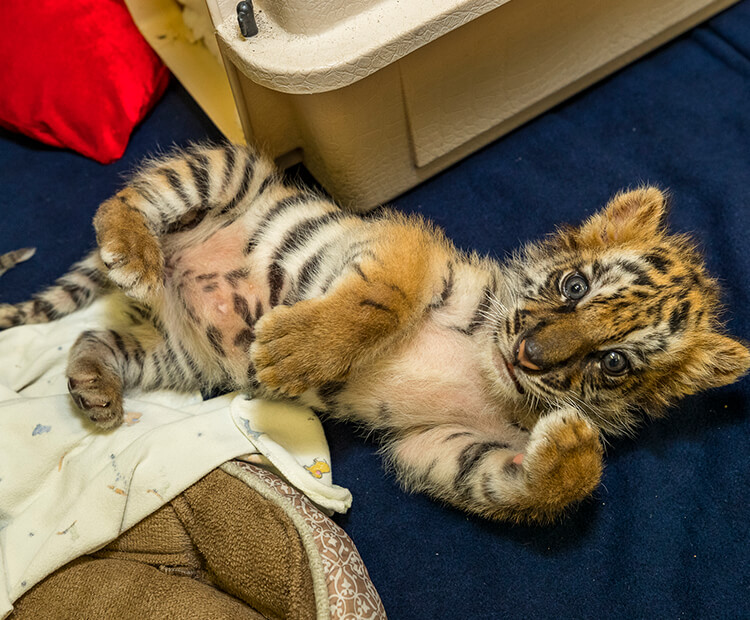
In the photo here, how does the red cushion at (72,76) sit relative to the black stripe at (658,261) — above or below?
above

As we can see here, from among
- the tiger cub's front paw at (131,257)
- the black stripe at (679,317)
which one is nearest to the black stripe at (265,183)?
the tiger cub's front paw at (131,257)

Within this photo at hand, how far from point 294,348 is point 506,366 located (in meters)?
0.52

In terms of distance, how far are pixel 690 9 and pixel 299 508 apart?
223cm

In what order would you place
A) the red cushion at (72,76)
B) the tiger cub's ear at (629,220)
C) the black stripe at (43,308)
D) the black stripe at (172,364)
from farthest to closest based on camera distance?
the red cushion at (72,76) → the black stripe at (43,308) → the black stripe at (172,364) → the tiger cub's ear at (629,220)

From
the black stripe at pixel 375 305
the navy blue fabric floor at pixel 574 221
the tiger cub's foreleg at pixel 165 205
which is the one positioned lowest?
the navy blue fabric floor at pixel 574 221

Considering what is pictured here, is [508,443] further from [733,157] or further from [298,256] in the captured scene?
[733,157]

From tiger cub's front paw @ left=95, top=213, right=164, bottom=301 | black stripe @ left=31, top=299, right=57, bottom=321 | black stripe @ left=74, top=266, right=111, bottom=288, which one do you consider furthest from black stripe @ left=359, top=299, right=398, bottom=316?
black stripe @ left=31, top=299, right=57, bottom=321

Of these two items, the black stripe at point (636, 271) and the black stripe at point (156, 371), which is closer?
→ the black stripe at point (636, 271)

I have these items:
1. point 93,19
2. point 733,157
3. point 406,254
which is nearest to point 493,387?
point 406,254

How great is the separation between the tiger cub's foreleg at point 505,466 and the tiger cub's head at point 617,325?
11 cm

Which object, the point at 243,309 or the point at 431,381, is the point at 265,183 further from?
the point at 431,381

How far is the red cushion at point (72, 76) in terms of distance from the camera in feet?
7.68

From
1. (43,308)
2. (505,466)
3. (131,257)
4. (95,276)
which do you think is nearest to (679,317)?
(505,466)

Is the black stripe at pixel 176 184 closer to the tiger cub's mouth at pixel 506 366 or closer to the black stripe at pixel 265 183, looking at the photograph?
the black stripe at pixel 265 183
